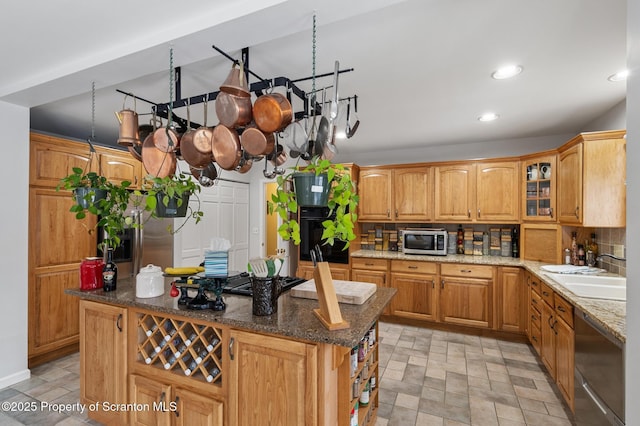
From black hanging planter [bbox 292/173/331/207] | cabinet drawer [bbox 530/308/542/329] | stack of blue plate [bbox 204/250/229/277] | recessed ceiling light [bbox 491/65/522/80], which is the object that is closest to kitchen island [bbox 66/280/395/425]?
stack of blue plate [bbox 204/250/229/277]

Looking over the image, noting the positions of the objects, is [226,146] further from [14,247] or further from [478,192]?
[478,192]

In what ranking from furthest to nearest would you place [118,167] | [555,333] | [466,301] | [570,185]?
[466,301], [118,167], [570,185], [555,333]

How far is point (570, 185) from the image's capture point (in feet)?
9.64

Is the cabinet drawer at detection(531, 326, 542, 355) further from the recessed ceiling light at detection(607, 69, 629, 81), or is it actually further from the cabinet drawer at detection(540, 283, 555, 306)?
the recessed ceiling light at detection(607, 69, 629, 81)

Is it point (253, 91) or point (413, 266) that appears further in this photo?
point (413, 266)

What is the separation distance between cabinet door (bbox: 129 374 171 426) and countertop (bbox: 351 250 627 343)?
89.7 inches

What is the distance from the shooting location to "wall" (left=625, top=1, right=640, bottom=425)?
82cm

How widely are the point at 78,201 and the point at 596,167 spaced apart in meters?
3.90

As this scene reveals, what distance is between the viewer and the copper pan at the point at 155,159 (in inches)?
75.4

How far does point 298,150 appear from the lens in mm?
1670

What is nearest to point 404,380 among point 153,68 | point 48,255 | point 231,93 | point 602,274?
point 602,274

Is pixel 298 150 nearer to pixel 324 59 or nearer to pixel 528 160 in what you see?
pixel 324 59

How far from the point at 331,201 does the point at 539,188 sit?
3.32m

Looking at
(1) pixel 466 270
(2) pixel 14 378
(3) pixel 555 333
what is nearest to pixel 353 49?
(3) pixel 555 333
